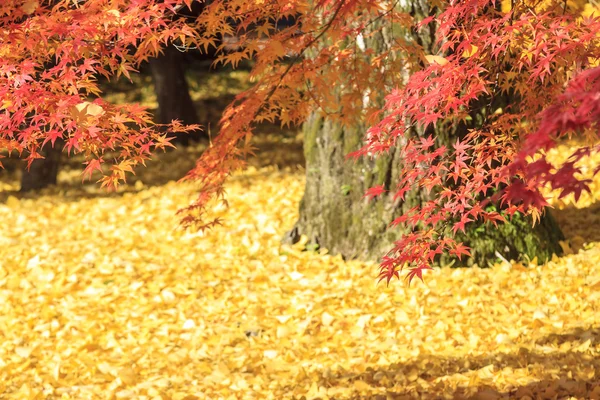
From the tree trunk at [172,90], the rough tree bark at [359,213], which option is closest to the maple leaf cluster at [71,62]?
the rough tree bark at [359,213]

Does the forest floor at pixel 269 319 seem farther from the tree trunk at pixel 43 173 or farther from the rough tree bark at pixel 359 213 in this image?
the tree trunk at pixel 43 173

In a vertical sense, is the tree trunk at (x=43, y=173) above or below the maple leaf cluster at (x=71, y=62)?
below

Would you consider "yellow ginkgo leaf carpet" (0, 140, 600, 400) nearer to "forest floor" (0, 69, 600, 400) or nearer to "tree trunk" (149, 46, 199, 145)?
"forest floor" (0, 69, 600, 400)

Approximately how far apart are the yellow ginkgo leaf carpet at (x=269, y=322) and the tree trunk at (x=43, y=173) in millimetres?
2195

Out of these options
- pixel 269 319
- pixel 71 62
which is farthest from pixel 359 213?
pixel 71 62

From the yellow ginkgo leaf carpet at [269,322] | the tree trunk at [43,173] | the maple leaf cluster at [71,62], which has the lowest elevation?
the yellow ginkgo leaf carpet at [269,322]

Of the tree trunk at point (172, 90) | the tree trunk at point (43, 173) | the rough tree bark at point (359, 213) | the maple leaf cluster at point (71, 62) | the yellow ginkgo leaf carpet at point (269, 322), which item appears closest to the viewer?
the maple leaf cluster at point (71, 62)

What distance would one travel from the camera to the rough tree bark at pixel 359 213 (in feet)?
19.8

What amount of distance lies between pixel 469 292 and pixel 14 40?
3.69 meters

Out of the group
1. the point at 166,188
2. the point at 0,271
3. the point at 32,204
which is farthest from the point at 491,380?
the point at 32,204

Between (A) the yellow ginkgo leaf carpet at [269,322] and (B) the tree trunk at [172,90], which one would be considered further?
(B) the tree trunk at [172,90]

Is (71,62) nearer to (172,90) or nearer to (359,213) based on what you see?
(359,213)

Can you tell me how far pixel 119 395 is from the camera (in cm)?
458

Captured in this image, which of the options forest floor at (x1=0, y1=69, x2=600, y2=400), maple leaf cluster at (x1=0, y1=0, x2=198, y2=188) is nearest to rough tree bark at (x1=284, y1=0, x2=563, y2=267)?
forest floor at (x1=0, y1=69, x2=600, y2=400)
